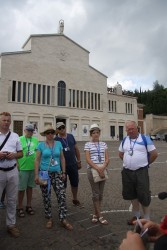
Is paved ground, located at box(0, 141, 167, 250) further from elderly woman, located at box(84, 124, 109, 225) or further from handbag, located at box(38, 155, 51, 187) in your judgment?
handbag, located at box(38, 155, 51, 187)

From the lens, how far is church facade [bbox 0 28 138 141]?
4575 centimetres

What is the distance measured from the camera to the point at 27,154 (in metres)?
Result: 6.39

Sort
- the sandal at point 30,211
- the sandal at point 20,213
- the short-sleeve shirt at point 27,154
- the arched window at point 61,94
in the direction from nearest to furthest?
1. the sandal at point 20,213
2. the sandal at point 30,211
3. the short-sleeve shirt at point 27,154
4. the arched window at point 61,94

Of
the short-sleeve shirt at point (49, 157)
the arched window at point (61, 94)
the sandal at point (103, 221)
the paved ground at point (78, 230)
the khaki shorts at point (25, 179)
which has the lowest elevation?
the paved ground at point (78, 230)

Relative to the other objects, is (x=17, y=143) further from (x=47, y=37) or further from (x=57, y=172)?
(x=47, y=37)

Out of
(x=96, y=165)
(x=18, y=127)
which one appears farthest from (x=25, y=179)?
(x=18, y=127)

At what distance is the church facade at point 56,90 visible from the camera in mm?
45750

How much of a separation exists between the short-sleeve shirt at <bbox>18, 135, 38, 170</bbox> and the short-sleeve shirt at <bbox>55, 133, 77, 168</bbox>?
64 cm

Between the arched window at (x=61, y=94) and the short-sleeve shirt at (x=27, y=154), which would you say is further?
the arched window at (x=61, y=94)

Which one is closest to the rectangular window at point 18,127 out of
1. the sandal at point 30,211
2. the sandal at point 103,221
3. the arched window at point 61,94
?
the arched window at point 61,94

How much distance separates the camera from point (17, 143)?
524 centimetres

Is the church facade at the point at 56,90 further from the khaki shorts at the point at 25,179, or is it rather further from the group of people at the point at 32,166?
the khaki shorts at the point at 25,179

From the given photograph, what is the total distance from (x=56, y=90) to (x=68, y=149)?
43.9m

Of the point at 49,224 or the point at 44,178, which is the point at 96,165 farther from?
the point at 49,224
